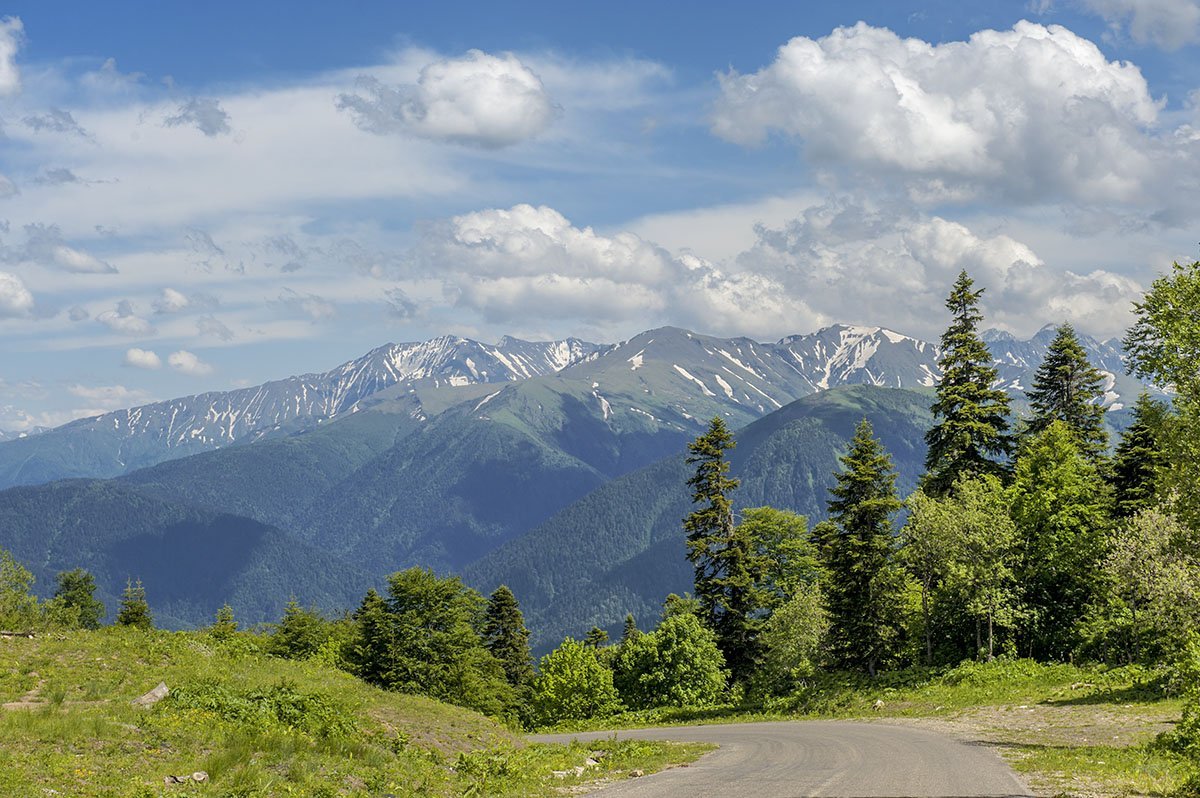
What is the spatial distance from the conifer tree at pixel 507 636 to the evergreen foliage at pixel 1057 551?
2389 inches

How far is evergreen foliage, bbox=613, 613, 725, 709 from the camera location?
181ft

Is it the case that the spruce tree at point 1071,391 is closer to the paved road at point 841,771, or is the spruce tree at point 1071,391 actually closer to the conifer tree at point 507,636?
the paved road at point 841,771

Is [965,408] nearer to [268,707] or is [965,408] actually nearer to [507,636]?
[268,707]

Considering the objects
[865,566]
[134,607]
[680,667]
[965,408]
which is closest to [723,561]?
[680,667]

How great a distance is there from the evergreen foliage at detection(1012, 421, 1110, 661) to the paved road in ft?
58.2

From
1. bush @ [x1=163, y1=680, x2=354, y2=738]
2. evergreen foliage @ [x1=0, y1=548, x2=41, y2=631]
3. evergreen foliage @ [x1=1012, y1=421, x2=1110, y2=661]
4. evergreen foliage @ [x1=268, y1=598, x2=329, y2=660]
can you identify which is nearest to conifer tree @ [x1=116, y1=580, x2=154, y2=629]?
evergreen foliage @ [x1=268, y1=598, x2=329, y2=660]

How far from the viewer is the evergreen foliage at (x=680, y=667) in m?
55.1

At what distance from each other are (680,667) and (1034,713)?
28500 mm

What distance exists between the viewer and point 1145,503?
47.1 metres

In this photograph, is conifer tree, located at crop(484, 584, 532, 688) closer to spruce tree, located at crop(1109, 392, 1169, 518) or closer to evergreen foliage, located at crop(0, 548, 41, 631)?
evergreen foliage, located at crop(0, 548, 41, 631)

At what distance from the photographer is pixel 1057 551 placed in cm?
4353

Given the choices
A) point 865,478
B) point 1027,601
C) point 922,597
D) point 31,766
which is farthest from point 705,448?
point 31,766

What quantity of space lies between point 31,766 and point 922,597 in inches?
1577

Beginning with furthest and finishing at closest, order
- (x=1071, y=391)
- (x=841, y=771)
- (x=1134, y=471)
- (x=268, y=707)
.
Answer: (x=1071, y=391) → (x=1134, y=471) → (x=268, y=707) → (x=841, y=771)
